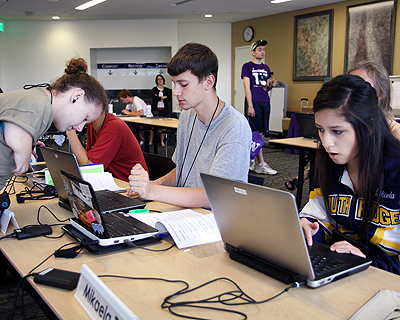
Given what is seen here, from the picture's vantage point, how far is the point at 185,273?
0.98 metres

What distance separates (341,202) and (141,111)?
5486mm

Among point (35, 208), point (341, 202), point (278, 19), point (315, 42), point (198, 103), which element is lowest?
point (35, 208)

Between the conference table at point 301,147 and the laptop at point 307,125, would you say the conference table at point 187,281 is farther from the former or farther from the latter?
the laptop at point 307,125

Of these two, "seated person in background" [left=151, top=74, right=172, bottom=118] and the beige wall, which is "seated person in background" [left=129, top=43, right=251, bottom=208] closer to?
"seated person in background" [left=151, top=74, right=172, bottom=118]

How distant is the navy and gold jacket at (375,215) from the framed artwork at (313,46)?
7154mm

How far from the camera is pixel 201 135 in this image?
5.77 ft

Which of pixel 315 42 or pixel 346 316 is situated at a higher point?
pixel 315 42

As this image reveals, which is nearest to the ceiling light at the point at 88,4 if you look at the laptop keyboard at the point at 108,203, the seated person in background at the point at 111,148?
the seated person in background at the point at 111,148

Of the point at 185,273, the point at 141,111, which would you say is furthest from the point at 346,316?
the point at 141,111

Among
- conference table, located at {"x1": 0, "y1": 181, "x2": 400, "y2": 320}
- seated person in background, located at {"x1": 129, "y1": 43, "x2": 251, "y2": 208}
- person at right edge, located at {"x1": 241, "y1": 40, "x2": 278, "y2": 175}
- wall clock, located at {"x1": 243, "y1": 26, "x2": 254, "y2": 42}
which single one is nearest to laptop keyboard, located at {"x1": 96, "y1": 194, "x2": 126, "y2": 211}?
seated person in background, located at {"x1": 129, "y1": 43, "x2": 251, "y2": 208}

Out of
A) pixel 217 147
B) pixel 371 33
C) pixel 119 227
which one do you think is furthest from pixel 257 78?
pixel 119 227

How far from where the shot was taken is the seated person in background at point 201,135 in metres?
1.53

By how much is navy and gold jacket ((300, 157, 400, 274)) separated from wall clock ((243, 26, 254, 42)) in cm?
866

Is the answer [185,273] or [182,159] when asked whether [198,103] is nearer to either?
[182,159]
